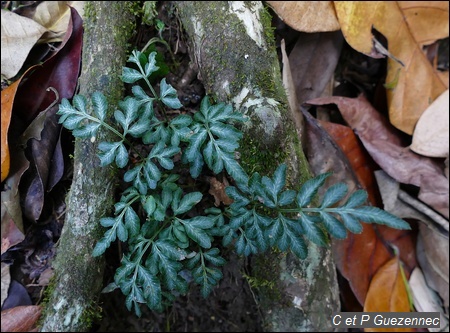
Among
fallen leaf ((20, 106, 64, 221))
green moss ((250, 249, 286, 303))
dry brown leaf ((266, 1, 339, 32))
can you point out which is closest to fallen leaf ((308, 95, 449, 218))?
dry brown leaf ((266, 1, 339, 32))

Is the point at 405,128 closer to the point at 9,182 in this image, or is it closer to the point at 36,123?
the point at 36,123

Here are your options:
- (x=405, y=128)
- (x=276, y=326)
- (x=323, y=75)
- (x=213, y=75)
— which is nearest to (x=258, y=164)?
(x=213, y=75)

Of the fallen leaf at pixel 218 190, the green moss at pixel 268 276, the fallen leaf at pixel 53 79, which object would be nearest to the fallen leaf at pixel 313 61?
the fallen leaf at pixel 218 190

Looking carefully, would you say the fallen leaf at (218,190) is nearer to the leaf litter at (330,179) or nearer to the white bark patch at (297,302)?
the leaf litter at (330,179)

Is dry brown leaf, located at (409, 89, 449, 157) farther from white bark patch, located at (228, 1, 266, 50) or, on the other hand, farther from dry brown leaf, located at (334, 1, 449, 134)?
white bark patch, located at (228, 1, 266, 50)

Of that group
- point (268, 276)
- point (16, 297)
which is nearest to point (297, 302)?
point (268, 276)

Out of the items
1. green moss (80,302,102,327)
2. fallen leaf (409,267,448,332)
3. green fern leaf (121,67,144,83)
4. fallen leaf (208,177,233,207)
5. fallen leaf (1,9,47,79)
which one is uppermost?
green fern leaf (121,67,144,83)
